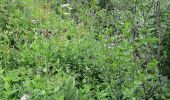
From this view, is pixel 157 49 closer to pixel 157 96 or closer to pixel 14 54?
pixel 157 96

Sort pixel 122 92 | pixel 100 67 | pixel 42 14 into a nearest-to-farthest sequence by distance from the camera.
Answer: pixel 122 92
pixel 100 67
pixel 42 14

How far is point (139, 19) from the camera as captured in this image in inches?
172

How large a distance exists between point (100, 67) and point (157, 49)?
67 cm

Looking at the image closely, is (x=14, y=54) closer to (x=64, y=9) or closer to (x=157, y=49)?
(x=157, y=49)

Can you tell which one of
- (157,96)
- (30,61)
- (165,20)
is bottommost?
(157,96)

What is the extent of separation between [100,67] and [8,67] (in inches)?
39.5

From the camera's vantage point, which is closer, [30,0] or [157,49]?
[157,49]

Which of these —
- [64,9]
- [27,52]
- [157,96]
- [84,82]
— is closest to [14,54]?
[27,52]

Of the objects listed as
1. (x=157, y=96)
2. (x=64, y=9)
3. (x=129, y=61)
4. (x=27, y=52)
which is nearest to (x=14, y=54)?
(x=27, y=52)

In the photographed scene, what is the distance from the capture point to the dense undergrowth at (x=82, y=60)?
3.65m

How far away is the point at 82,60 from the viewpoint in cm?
447

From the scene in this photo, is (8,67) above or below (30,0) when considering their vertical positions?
below

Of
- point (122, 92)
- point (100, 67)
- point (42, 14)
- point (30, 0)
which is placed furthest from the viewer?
point (30, 0)

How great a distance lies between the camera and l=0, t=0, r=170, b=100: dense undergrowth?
3650 millimetres
